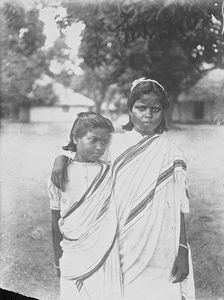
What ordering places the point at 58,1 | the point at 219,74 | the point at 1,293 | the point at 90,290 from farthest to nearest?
the point at 1,293 < the point at 58,1 < the point at 90,290 < the point at 219,74

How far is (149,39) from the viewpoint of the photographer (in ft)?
12.5

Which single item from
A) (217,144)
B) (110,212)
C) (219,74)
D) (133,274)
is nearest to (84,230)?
(110,212)

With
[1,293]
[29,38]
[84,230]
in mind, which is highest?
[29,38]

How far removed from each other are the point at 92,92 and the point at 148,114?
644mm

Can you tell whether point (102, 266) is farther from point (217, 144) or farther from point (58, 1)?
point (58, 1)

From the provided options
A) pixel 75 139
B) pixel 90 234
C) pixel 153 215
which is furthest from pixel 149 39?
pixel 90 234

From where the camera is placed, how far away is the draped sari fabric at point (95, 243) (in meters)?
3.71

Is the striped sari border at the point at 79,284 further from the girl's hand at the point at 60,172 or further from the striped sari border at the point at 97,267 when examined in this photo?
the girl's hand at the point at 60,172

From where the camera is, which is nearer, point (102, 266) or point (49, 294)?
point (102, 266)

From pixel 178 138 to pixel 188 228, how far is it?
67 centimetres

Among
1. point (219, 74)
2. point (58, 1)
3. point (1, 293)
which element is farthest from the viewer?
point (1, 293)

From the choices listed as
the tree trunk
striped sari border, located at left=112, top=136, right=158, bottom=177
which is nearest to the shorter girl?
striped sari border, located at left=112, top=136, right=158, bottom=177

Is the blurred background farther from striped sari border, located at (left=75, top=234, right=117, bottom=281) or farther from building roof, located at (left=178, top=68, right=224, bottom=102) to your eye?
striped sari border, located at (left=75, top=234, right=117, bottom=281)

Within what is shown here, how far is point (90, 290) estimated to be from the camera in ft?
12.4
